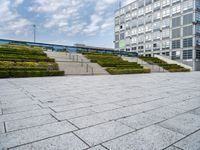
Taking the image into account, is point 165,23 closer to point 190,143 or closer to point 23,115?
point 23,115

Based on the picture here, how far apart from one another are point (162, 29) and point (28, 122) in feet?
176

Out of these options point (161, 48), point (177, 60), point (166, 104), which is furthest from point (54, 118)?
point (161, 48)

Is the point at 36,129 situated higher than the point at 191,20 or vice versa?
the point at 191,20

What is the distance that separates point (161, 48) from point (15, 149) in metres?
53.5

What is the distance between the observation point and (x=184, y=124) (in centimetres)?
413

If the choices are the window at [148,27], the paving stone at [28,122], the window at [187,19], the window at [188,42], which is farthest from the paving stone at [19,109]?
the window at [148,27]

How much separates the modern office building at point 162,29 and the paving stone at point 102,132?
152ft

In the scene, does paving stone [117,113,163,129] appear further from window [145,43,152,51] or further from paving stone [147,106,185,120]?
window [145,43,152,51]

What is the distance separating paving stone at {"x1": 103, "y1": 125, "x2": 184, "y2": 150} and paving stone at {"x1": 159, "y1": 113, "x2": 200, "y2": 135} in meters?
0.26

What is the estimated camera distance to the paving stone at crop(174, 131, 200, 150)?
9.91 ft

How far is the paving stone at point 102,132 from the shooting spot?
3299mm

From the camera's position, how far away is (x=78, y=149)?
9.64 ft

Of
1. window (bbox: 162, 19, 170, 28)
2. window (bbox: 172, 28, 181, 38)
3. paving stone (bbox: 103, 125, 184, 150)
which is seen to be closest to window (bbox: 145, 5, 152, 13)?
window (bbox: 162, 19, 170, 28)

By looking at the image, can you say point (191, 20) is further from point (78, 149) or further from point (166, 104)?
point (78, 149)
